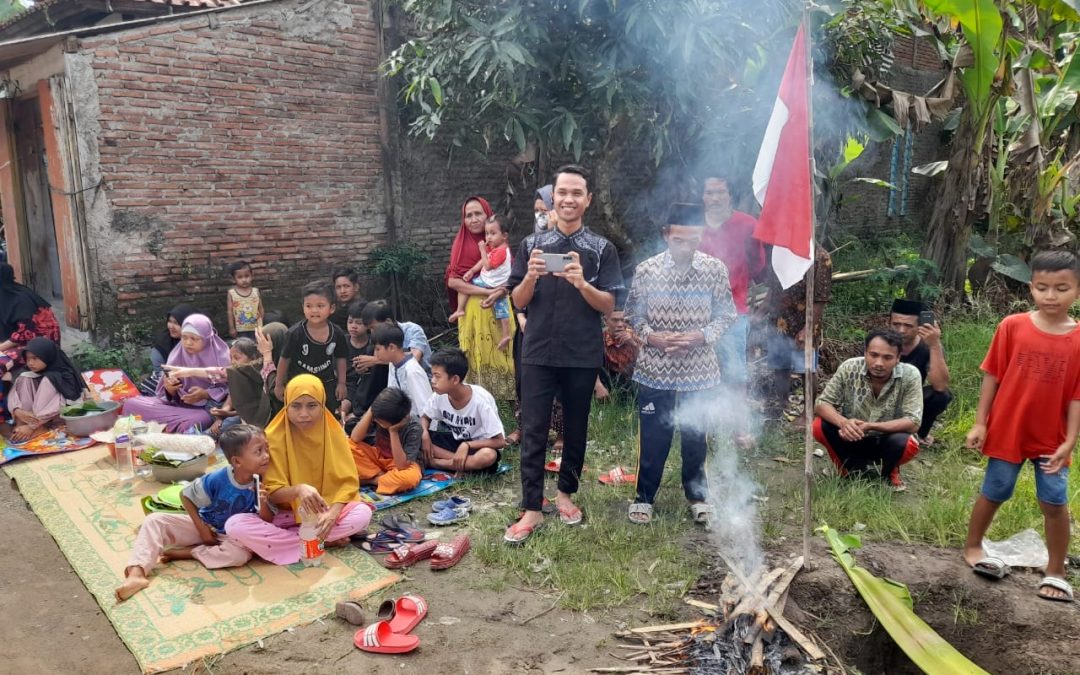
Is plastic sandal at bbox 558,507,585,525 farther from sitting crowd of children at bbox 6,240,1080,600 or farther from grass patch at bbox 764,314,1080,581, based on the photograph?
grass patch at bbox 764,314,1080,581

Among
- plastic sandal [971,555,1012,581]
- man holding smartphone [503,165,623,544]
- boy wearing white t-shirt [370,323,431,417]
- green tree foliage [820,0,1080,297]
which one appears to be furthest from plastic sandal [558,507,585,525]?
green tree foliage [820,0,1080,297]

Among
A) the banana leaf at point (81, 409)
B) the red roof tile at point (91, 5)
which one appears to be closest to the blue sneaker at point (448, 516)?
the banana leaf at point (81, 409)

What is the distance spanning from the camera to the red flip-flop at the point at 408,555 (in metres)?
3.94

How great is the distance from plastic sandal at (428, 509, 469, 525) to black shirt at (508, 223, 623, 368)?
110 centimetres

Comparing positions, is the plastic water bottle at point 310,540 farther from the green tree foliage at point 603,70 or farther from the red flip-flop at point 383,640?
the green tree foliage at point 603,70

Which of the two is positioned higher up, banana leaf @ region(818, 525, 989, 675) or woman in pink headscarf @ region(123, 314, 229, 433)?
woman in pink headscarf @ region(123, 314, 229, 433)

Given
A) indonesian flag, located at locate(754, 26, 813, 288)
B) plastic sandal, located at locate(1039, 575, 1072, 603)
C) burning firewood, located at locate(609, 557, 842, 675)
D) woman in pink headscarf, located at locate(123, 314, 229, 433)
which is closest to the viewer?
burning firewood, located at locate(609, 557, 842, 675)

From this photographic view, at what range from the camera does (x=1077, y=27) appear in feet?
28.2

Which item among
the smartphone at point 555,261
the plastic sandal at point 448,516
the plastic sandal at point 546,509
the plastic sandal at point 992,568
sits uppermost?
the smartphone at point 555,261

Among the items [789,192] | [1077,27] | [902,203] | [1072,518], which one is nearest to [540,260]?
[789,192]

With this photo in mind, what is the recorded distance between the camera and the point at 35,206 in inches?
361

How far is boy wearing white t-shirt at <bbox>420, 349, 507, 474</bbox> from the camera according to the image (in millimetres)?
5016

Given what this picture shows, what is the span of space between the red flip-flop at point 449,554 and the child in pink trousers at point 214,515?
0.93 m

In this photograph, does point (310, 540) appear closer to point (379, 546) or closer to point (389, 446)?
point (379, 546)
